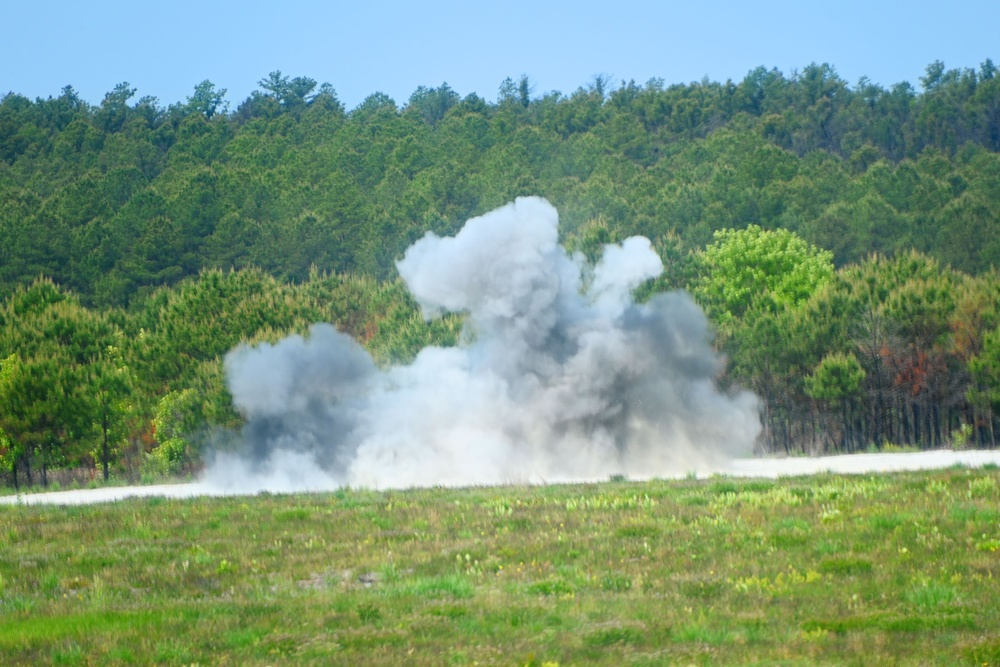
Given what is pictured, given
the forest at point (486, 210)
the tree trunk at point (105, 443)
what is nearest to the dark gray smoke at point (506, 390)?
the forest at point (486, 210)

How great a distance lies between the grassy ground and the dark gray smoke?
11676 millimetres

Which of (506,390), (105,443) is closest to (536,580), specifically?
(506,390)

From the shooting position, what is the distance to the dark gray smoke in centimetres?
4609

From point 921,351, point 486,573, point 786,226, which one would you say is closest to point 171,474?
point 921,351

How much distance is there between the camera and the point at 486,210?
4454 inches

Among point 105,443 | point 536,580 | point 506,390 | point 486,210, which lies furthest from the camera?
point 486,210

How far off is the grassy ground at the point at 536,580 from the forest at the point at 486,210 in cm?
2832

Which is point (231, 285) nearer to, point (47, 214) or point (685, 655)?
point (47, 214)

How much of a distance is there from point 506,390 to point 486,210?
6808cm

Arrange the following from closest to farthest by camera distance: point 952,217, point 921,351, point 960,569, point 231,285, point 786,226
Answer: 1. point 960,569
2. point 921,351
3. point 231,285
4. point 952,217
5. point 786,226

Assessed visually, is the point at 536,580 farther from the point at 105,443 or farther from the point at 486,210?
the point at 486,210

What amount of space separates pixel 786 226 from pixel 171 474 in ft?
194

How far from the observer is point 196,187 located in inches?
4860

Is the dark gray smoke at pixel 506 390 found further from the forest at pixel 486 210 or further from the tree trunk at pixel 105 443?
the tree trunk at pixel 105 443
